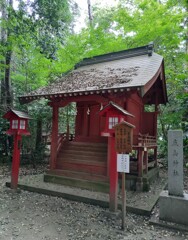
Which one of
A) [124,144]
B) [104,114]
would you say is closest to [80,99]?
[104,114]

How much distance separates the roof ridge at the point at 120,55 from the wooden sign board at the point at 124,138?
514cm

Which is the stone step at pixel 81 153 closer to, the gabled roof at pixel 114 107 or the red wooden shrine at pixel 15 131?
the red wooden shrine at pixel 15 131

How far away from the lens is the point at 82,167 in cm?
679

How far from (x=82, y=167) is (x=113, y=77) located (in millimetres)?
3303

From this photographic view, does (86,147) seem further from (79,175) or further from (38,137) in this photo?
(38,137)

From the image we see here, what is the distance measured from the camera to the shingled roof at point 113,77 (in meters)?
5.61

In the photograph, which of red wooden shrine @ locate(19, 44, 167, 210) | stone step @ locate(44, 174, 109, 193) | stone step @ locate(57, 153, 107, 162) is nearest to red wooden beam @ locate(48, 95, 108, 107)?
red wooden shrine @ locate(19, 44, 167, 210)

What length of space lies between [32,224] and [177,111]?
269 inches

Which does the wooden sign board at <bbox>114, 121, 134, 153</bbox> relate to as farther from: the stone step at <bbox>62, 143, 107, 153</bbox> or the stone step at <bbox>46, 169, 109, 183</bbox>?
the stone step at <bbox>62, 143, 107, 153</bbox>

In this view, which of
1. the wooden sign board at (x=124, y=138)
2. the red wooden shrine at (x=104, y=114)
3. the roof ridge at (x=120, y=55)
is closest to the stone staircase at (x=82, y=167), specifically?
the red wooden shrine at (x=104, y=114)

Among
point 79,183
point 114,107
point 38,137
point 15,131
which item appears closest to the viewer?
point 114,107

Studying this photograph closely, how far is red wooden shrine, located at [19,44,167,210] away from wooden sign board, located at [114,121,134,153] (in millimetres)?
464

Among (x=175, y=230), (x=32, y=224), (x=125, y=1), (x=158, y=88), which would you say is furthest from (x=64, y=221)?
(x=125, y=1)

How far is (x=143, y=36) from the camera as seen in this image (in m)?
10.1
